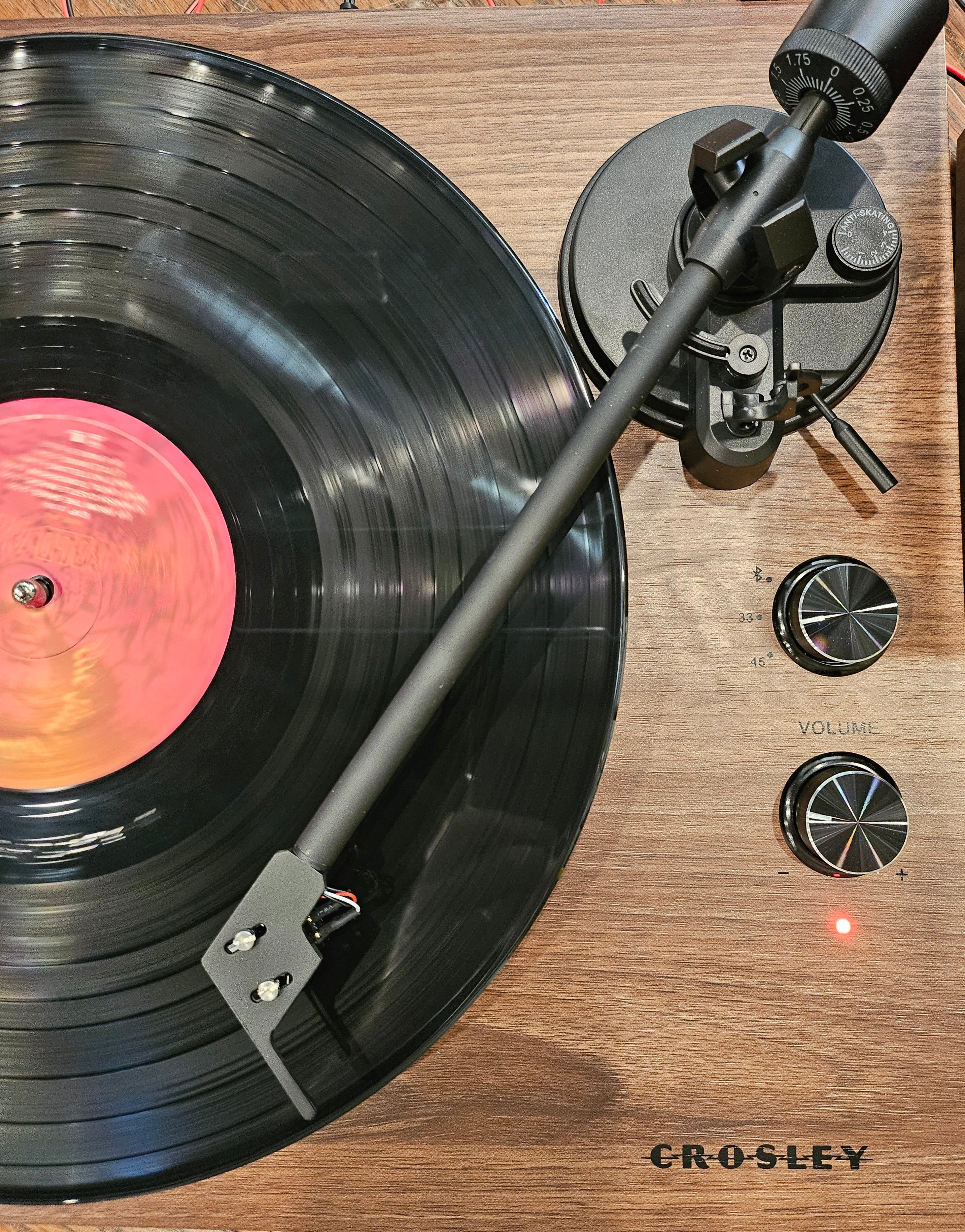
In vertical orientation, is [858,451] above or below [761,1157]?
above

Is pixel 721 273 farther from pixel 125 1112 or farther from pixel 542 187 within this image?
pixel 125 1112

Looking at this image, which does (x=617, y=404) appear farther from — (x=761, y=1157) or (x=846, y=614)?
(x=761, y=1157)

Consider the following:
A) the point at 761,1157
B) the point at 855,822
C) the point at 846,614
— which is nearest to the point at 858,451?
the point at 846,614

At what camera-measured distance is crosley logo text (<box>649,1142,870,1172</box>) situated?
593mm

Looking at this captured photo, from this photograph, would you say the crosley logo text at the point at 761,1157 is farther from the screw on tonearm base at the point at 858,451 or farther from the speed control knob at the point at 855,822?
the screw on tonearm base at the point at 858,451

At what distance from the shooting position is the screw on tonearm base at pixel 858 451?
0.58 m

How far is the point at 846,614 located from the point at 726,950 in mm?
239

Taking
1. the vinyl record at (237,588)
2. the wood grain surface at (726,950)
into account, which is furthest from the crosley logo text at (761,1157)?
the vinyl record at (237,588)

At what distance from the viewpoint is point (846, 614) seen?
575mm

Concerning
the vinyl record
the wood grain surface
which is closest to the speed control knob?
the wood grain surface

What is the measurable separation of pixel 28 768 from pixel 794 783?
0.52 meters

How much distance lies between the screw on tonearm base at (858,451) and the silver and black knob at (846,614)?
6cm

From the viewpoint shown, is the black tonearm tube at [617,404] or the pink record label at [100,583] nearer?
the black tonearm tube at [617,404]

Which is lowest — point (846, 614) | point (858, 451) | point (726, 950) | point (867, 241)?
point (726, 950)
